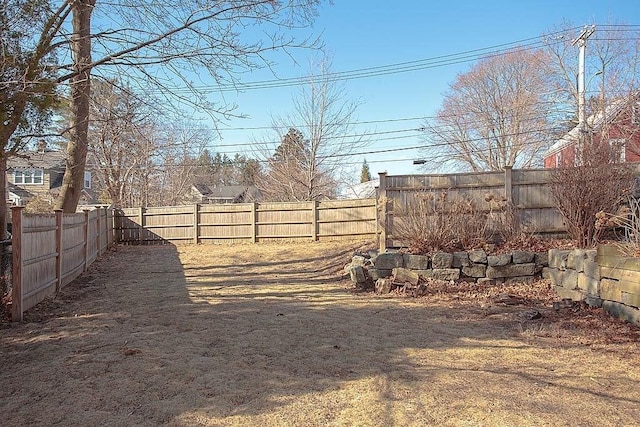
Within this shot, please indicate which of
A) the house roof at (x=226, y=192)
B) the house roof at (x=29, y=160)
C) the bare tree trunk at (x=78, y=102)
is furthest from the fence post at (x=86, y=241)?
the house roof at (x=226, y=192)

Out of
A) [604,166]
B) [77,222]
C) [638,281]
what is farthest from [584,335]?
[77,222]

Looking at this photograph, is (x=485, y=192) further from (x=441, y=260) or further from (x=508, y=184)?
(x=441, y=260)

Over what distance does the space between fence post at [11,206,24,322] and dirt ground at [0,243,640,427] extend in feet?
0.62

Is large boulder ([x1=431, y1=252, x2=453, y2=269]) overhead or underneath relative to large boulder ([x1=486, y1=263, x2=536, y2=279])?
overhead

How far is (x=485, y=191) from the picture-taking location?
337 inches

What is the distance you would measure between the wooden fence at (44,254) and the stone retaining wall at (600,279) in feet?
21.8

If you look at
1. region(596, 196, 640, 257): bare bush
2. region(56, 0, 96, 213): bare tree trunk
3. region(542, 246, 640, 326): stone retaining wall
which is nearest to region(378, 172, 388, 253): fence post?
region(542, 246, 640, 326): stone retaining wall

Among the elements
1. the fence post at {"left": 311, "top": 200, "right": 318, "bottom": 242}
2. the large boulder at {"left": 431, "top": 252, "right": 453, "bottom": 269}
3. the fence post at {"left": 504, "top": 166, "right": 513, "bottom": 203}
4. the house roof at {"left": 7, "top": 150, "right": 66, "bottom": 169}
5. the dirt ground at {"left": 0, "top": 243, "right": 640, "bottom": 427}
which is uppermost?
the house roof at {"left": 7, "top": 150, "right": 66, "bottom": 169}

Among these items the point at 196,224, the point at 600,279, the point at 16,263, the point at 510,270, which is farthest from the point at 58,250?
the point at 196,224

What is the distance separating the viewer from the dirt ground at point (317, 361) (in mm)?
2889

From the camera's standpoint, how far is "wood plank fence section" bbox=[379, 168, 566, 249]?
8.37m

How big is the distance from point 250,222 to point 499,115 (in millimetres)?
17098

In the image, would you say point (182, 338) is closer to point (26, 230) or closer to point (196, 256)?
point (26, 230)

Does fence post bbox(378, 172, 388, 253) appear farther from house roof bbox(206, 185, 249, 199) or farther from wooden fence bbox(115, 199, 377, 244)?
house roof bbox(206, 185, 249, 199)
